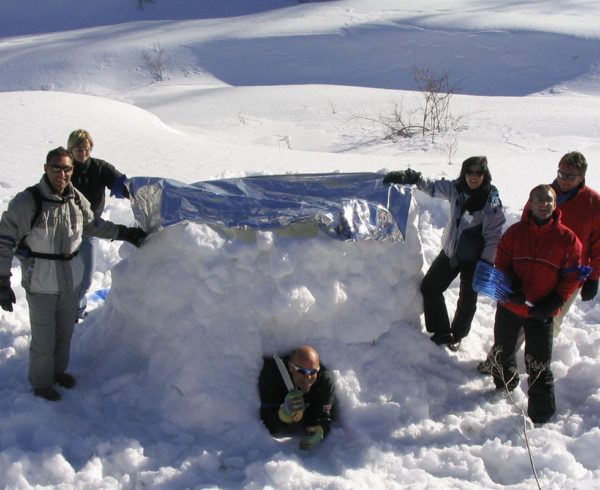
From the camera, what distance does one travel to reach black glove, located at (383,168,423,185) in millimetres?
3939

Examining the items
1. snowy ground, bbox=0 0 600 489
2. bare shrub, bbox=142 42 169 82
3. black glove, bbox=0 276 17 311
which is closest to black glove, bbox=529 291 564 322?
snowy ground, bbox=0 0 600 489

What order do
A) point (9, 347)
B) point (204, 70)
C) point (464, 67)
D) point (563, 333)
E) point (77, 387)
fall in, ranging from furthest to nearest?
point (204, 70), point (464, 67), point (563, 333), point (9, 347), point (77, 387)

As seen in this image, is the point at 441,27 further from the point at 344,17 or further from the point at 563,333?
the point at 563,333

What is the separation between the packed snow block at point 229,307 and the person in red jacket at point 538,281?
2.27 feet

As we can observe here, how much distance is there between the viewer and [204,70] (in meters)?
28.7

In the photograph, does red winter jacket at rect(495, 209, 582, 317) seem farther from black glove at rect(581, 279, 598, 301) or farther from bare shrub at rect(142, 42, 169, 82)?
bare shrub at rect(142, 42, 169, 82)

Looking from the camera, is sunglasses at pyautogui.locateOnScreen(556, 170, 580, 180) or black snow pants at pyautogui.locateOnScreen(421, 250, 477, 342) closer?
sunglasses at pyautogui.locateOnScreen(556, 170, 580, 180)

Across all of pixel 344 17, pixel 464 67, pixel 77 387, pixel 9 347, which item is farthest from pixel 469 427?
pixel 344 17

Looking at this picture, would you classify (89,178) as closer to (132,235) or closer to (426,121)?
(132,235)

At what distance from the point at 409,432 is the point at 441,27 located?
1118 inches

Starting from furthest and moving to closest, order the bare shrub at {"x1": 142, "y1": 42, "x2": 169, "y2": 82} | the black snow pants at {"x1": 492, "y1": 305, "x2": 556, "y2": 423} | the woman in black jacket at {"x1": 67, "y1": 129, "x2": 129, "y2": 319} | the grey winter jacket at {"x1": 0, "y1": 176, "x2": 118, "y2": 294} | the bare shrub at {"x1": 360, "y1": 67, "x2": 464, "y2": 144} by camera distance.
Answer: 1. the bare shrub at {"x1": 142, "y1": 42, "x2": 169, "y2": 82}
2. the bare shrub at {"x1": 360, "y1": 67, "x2": 464, "y2": 144}
3. the woman in black jacket at {"x1": 67, "y1": 129, "x2": 129, "y2": 319}
4. the black snow pants at {"x1": 492, "y1": 305, "x2": 556, "y2": 423}
5. the grey winter jacket at {"x1": 0, "y1": 176, "x2": 118, "y2": 294}

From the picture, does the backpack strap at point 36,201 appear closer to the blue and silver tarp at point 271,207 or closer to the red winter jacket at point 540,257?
the blue and silver tarp at point 271,207

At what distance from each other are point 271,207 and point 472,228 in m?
1.15

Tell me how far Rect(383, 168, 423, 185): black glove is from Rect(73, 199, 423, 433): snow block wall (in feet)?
1.26
